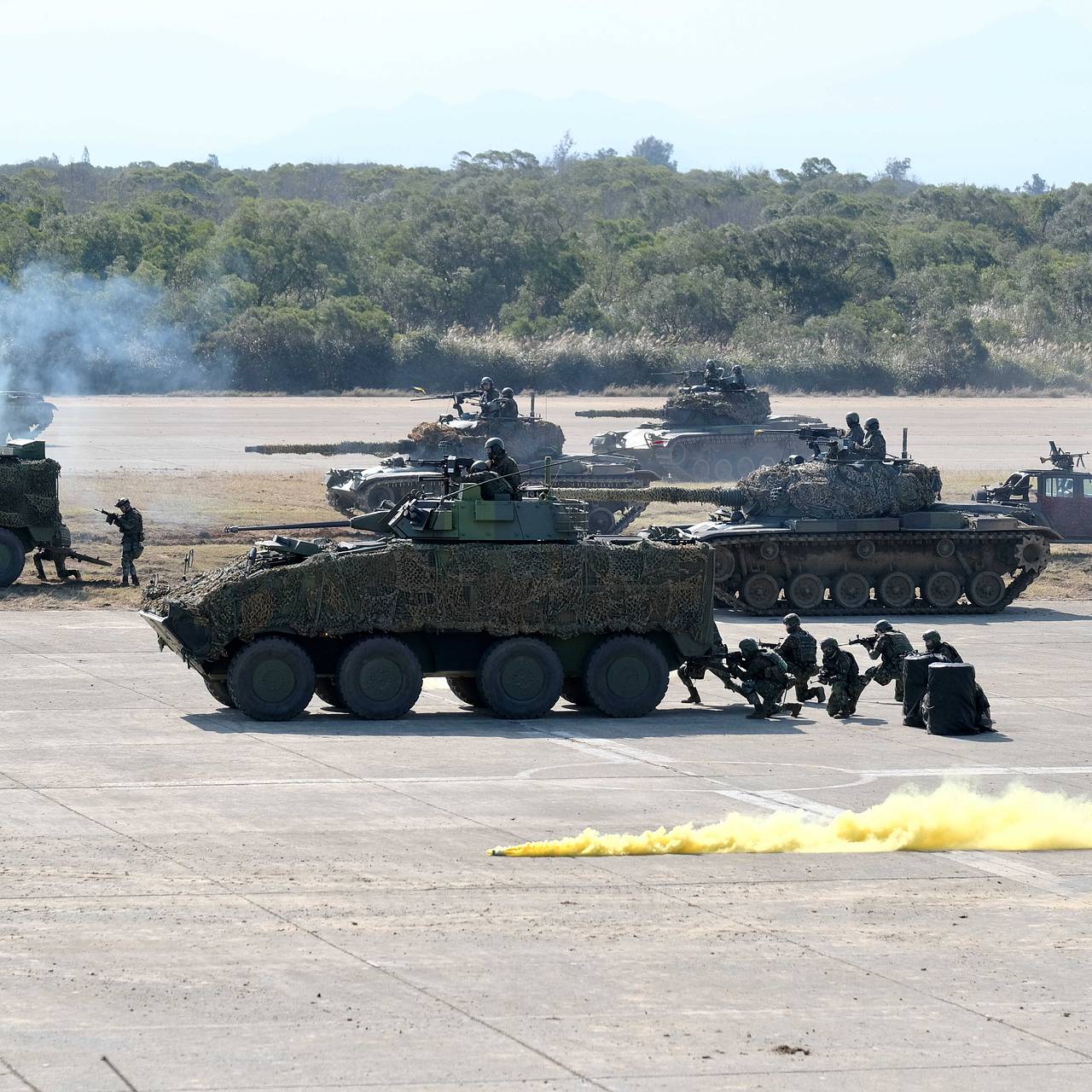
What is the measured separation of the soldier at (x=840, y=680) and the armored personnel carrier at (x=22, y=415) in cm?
2960

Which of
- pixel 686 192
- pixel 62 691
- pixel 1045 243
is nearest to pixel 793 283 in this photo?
pixel 1045 243

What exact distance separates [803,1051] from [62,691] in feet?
41.1

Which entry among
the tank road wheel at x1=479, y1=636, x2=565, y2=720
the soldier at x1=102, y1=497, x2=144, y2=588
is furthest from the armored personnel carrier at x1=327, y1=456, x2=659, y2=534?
the tank road wheel at x1=479, y1=636, x2=565, y2=720

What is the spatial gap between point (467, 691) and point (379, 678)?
4.83 ft

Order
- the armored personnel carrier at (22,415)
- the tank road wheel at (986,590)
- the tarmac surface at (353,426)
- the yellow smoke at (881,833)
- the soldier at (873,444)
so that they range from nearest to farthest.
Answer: the yellow smoke at (881,833)
the tank road wheel at (986,590)
the soldier at (873,444)
the armored personnel carrier at (22,415)
the tarmac surface at (353,426)

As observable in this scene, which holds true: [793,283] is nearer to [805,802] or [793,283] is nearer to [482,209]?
[482,209]

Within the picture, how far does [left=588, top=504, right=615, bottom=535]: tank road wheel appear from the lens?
37.1 metres

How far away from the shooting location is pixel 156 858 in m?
13.4

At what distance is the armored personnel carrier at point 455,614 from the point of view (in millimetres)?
19188

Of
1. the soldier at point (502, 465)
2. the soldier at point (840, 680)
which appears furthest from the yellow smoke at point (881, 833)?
the soldier at point (502, 465)

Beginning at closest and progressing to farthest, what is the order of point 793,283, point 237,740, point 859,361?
point 237,740
point 859,361
point 793,283

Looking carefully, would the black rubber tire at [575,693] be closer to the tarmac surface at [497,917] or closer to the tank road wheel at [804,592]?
the tarmac surface at [497,917]

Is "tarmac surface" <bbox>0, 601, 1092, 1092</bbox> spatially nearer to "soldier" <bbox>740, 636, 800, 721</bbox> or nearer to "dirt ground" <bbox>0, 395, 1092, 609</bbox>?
"soldier" <bbox>740, 636, 800, 721</bbox>

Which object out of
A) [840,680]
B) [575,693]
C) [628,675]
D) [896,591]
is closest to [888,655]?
[840,680]
